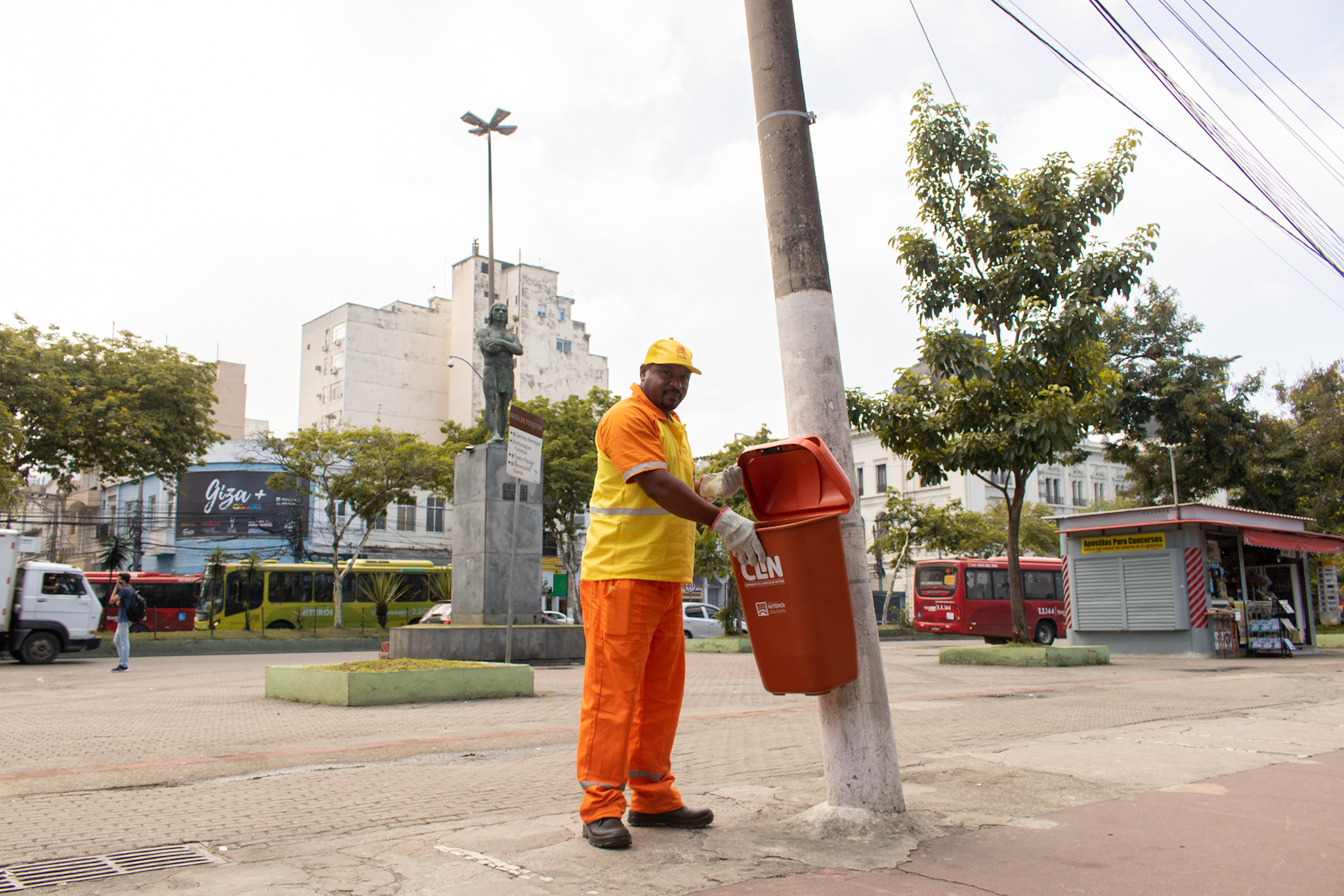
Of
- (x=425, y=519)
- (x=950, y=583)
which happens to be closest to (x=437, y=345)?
(x=425, y=519)

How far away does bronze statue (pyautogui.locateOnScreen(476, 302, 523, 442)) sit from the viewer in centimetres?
1602

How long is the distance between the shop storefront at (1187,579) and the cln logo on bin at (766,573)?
1614 cm

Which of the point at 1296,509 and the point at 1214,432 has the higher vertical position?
the point at 1214,432

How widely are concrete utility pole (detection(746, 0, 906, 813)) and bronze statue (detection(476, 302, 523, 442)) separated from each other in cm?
1215

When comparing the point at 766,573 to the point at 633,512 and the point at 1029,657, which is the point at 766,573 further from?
the point at 1029,657

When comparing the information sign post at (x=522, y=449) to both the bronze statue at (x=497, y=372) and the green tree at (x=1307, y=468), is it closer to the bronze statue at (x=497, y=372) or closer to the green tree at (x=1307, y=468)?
the bronze statue at (x=497, y=372)

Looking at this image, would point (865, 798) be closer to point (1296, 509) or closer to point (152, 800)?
point (152, 800)

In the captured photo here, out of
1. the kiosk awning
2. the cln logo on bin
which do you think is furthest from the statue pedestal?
the kiosk awning

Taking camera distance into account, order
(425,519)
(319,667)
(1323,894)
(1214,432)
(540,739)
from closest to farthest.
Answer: (1323,894)
(540,739)
(319,667)
(1214,432)
(425,519)

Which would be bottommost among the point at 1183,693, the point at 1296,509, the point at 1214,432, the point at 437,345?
the point at 1183,693

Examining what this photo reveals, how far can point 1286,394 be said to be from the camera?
29.2 m

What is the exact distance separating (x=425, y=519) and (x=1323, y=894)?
5102 centimetres

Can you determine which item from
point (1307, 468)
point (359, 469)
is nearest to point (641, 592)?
point (1307, 468)

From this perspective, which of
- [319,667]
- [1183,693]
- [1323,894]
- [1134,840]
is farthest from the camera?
[1183,693]
